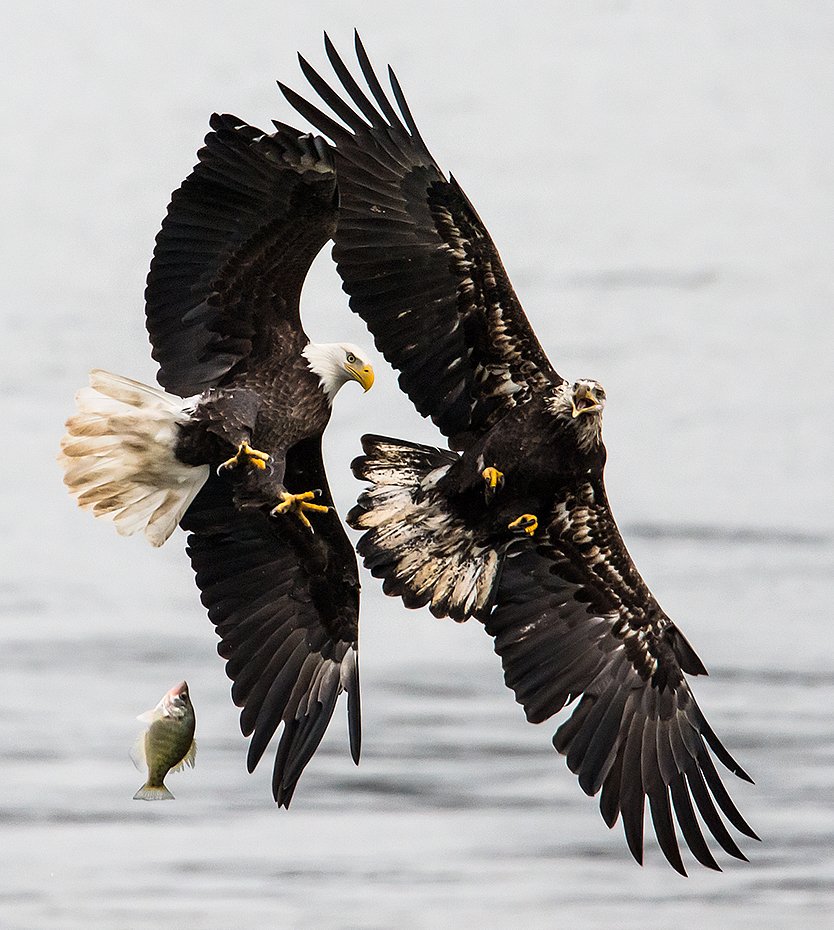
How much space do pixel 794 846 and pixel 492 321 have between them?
7.27ft

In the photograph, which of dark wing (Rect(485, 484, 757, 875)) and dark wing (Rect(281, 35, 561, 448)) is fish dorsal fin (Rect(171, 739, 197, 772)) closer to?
dark wing (Rect(485, 484, 757, 875))

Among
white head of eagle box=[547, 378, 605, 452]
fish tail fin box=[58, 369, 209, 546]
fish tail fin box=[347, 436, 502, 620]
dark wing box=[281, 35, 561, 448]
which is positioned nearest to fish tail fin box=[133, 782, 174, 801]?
fish tail fin box=[58, 369, 209, 546]

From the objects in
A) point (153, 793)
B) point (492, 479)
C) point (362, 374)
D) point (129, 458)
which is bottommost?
point (153, 793)

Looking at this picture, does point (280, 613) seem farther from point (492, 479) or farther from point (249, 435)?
point (492, 479)

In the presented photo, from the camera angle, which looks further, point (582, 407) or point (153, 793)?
point (582, 407)

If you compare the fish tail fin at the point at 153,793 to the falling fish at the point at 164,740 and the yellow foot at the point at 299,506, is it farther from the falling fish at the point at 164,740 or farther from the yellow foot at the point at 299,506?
the yellow foot at the point at 299,506

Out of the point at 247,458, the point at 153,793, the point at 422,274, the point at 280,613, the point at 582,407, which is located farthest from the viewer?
the point at 280,613

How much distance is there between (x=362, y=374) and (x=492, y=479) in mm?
552

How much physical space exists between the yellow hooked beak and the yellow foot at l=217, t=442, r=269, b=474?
1.64 ft

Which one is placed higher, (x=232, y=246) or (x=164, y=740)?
(x=232, y=246)

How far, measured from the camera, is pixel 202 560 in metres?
7.32

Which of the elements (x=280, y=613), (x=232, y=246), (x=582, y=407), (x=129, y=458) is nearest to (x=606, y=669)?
(x=582, y=407)

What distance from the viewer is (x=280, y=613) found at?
7359mm

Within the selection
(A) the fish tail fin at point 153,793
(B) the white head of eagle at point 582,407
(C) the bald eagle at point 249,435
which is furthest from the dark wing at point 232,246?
(A) the fish tail fin at point 153,793
